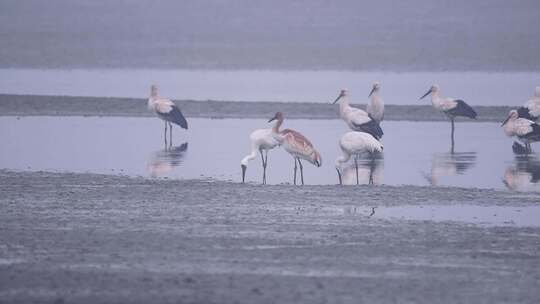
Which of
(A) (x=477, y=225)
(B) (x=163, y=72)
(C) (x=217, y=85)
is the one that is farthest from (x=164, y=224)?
(B) (x=163, y=72)

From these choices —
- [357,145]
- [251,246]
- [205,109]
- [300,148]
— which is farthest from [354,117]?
[251,246]

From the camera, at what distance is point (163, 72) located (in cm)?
4453

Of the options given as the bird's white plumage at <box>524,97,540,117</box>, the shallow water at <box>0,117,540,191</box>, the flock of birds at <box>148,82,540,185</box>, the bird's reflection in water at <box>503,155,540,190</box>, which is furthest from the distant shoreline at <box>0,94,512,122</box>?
the bird's reflection in water at <box>503,155,540,190</box>

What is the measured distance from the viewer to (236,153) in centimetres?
1858

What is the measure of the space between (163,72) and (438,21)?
19531 millimetres

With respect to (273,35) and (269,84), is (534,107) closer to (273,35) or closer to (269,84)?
(269,84)

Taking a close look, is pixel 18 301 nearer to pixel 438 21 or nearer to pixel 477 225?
pixel 477 225

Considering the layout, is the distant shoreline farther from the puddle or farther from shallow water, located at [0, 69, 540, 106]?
the puddle

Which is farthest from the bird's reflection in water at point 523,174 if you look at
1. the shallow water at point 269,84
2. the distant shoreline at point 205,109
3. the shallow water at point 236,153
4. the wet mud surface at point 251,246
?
the shallow water at point 269,84

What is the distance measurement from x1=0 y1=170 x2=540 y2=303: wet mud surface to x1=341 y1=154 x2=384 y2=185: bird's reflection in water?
1318 millimetres

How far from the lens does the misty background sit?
47469mm

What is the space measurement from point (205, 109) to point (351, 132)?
38.1 ft

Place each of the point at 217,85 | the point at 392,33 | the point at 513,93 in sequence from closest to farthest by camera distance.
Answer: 1. the point at 513,93
2. the point at 217,85
3. the point at 392,33

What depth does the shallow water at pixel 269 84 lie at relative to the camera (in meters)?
32.8
